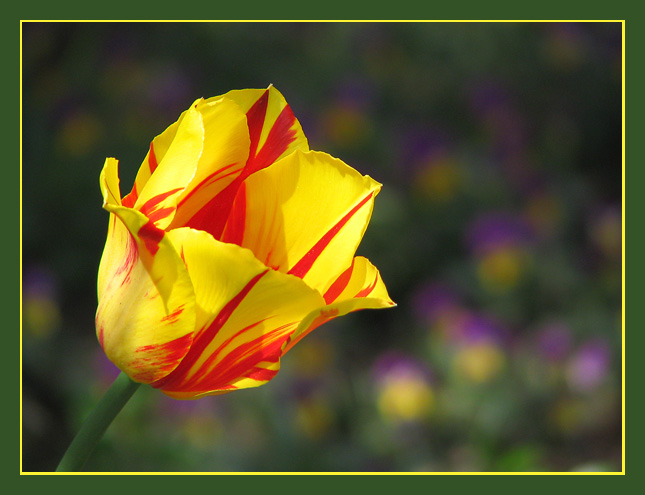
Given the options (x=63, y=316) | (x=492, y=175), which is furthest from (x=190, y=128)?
(x=492, y=175)

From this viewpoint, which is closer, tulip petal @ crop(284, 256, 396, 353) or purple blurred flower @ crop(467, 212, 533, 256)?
tulip petal @ crop(284, 256, 396, 353)

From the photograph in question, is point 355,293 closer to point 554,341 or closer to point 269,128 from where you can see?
point 269,128

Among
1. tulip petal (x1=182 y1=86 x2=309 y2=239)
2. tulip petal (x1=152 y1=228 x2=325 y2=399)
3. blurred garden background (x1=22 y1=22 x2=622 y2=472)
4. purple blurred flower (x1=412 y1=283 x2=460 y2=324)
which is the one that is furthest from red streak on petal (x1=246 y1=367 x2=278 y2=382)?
purple blurred flower (x1=412 y1=283 x2=460 y2=324)

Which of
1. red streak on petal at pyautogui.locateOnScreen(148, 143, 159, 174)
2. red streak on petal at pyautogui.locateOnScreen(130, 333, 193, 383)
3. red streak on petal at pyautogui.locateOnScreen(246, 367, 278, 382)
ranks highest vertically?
red streak on petal at pyautogui.locateOnScreen(148, 143, 159, 174)

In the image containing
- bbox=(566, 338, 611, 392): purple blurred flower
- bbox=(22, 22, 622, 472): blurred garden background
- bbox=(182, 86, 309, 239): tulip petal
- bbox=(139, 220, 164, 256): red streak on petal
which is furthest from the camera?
bbox=(566, 338, 611, 392): purple blurred flower

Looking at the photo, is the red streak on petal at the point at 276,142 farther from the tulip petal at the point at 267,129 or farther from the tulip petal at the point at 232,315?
the tulip petal at the point at 232,315

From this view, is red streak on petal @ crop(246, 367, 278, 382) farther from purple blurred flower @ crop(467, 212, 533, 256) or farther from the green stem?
purple blurred flower @ crop(467, 212, 533, 256)
